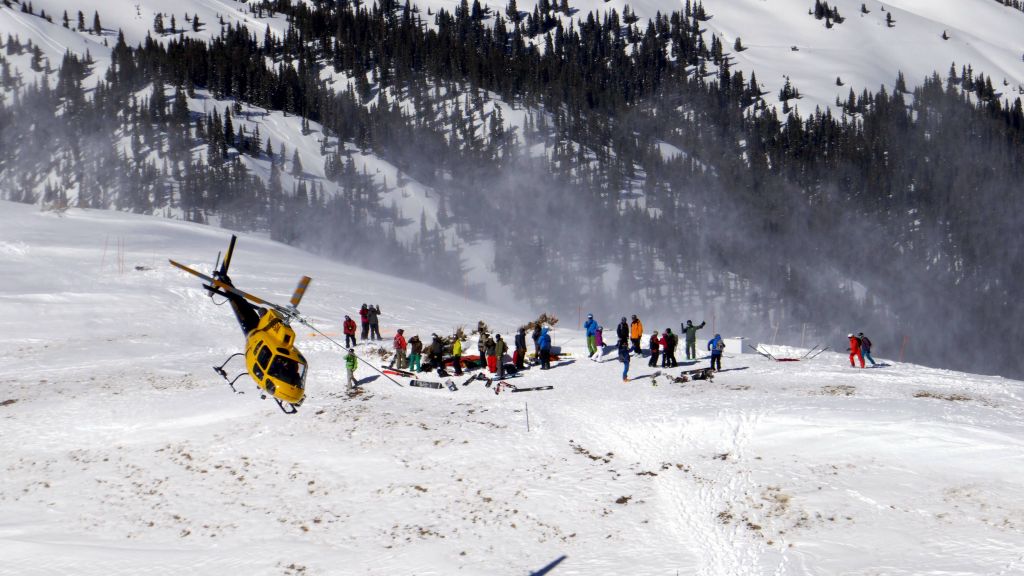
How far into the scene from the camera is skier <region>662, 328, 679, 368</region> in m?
28.9

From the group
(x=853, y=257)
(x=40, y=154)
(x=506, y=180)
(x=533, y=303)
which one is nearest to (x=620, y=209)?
(x=506, y=180)

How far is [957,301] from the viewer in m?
116

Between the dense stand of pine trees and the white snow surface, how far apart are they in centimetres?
6881

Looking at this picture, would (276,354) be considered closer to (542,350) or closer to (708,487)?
(708,487)

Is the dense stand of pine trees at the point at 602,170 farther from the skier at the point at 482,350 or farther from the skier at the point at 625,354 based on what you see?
the skier at the point at 625,354

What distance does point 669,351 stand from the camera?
29.1 metres

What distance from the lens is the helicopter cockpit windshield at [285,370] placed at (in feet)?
50.8

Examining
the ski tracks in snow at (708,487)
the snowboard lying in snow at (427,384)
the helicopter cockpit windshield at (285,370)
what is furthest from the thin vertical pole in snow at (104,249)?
the helicopter cockpit windshield at (285,370)

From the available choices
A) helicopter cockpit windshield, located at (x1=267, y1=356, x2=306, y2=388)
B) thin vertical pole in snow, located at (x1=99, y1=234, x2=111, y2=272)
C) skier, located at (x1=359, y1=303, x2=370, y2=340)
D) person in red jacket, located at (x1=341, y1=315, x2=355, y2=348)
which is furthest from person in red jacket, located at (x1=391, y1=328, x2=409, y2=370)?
thin vertical pole in snow, located at (x1=99, y1=234, x2=111, y2=272)

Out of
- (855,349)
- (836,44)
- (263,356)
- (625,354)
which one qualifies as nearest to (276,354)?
(263,356)

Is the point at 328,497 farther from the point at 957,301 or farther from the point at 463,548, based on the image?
the point at 957,301

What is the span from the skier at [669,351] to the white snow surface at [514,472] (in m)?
1.71

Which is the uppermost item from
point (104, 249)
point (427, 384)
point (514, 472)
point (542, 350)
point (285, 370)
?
point (104, 249)

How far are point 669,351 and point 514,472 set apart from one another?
30.0ft
